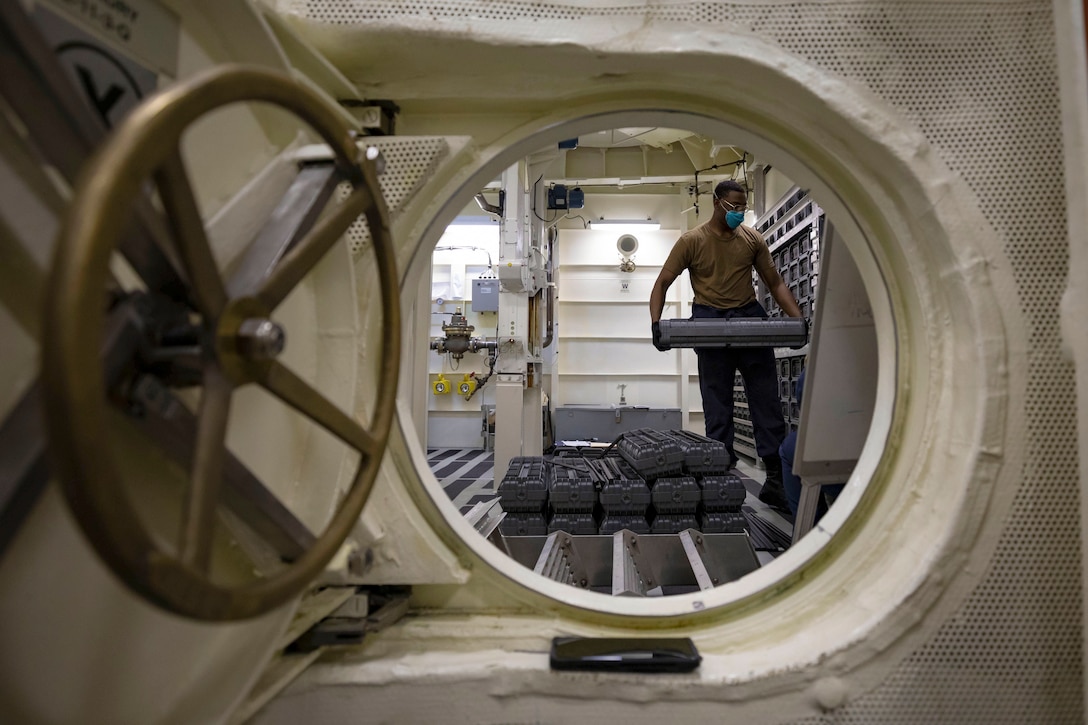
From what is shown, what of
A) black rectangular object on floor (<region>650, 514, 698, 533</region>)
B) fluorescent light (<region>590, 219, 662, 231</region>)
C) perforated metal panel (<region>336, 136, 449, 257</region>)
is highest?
fluorescent light (<region>590, 219, 662, 231</region>)

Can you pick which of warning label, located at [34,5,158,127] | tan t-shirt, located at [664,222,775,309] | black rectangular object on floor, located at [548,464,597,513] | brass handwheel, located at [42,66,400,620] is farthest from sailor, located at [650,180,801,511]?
warning label, located at [34,5,158,127]

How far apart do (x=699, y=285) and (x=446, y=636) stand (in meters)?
2.63

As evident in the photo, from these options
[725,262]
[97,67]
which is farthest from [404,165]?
[725,262]

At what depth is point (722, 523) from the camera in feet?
8.03

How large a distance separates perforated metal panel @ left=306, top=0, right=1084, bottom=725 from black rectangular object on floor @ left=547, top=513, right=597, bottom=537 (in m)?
1.56

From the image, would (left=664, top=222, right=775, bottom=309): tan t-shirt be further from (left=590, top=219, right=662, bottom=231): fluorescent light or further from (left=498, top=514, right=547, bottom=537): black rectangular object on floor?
(left=590, top=219, right=662, bottom=231): fluorescent light

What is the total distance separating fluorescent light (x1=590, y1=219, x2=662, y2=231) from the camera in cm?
635

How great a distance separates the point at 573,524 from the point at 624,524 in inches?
10.6

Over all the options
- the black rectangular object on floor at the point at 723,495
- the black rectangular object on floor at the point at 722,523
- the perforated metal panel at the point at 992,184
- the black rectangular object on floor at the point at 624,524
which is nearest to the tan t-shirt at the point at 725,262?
the black rectangular object on floor at the point at 723,495

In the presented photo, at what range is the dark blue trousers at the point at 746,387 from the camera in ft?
9.26

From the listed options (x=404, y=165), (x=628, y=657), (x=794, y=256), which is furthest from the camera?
(x=794, y=256)

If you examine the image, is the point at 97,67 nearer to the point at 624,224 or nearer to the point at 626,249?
the point at 626,249

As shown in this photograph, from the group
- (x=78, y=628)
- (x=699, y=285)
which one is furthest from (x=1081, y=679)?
(x=699, y=285)

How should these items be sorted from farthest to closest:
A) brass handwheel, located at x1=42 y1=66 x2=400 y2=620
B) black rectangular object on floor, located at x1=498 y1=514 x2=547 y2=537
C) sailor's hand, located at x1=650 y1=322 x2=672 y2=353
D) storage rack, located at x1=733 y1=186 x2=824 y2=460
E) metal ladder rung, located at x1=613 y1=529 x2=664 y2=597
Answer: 1. storage rack, located at x1=733 y1=186 x2=824 y2=460
2. sailor's hand, located at x1=650 y1=322 x2=672 y2=353
3. black rectangular object on floor, located at x1=498 y1=514 x2=547 y2=537
4. metal ladder rung, located at x1=613 y1=529 x2=664 y2=597
5. brass handwheel, located at x1=42 y1=66 x2=400 y2=620
